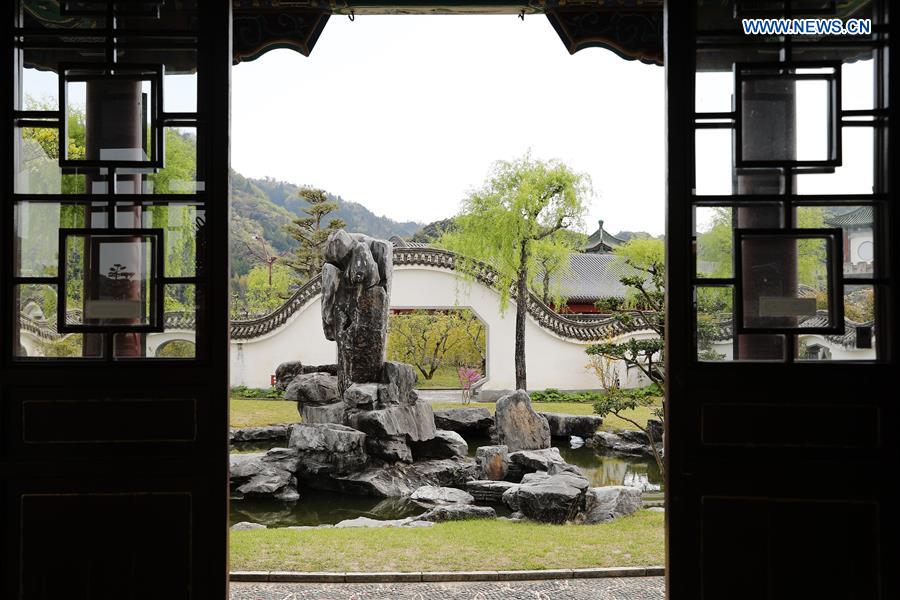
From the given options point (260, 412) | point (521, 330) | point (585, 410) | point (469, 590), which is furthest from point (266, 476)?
point (521, 330)

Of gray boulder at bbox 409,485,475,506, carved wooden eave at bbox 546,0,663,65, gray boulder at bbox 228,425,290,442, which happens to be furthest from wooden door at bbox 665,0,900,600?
gray boulder at bbox 228,425,290,442

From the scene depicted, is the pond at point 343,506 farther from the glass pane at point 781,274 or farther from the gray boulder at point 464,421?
the glass pane at point 781,274

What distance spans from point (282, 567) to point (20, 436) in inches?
68.2

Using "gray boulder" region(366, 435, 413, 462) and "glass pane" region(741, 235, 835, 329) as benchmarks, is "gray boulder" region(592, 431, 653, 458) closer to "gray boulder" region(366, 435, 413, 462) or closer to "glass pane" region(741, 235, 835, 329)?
"gray boulder" region(366, 435, 413, 462)

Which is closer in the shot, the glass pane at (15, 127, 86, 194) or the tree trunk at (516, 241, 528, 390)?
the glass pane at (15, 127, 86, 194)

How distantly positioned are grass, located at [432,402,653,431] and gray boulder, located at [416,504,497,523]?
4.77m

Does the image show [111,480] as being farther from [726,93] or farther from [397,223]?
[397,223]

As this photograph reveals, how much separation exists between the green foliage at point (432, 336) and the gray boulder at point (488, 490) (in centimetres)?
732

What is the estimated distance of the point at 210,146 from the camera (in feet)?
6.53

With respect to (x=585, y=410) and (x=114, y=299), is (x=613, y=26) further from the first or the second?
(x=585, y=410)

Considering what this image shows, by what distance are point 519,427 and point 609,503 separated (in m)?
2.48

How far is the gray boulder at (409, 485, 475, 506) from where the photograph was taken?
5.91m

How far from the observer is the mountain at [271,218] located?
58.1ft

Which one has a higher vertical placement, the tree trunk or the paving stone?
the tree trunk
